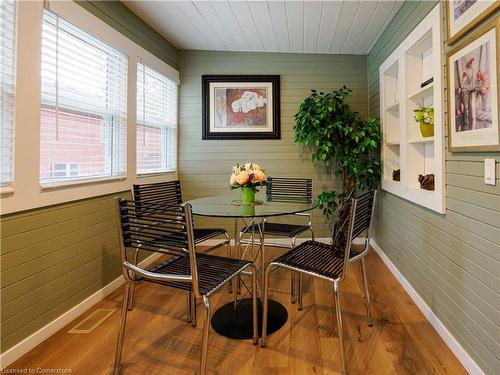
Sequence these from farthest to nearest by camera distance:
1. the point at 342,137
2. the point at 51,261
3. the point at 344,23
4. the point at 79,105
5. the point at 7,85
Result: the point at 342,137, the point at 344,23, the point at 79,105, the point at 51,261, the point at 7,85

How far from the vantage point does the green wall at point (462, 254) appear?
4.57ft

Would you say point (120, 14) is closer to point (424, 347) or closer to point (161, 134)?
point (161, 134)

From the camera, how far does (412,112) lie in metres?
2.50

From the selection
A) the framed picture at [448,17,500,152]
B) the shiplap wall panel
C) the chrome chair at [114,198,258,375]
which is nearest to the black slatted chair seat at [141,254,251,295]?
the chrome chair at [114,198,258,375]

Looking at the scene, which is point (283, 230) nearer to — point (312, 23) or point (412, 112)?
point (412, 112)

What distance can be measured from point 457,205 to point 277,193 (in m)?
1.62

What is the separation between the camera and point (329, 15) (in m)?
2.74

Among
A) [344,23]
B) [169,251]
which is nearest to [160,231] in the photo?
[169,251]

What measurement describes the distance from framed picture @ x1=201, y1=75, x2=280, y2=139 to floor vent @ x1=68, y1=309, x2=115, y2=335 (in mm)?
2322

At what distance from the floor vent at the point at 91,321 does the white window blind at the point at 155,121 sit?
1350mm

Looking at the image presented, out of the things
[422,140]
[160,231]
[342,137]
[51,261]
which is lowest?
[51,261]

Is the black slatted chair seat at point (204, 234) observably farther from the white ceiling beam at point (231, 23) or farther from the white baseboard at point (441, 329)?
the white ceiling beam at point (231, 23)

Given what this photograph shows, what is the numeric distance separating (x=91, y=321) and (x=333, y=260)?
68.1 inches

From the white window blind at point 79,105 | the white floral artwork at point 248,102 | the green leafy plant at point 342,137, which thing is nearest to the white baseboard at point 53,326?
the white window blind at point 79,105
